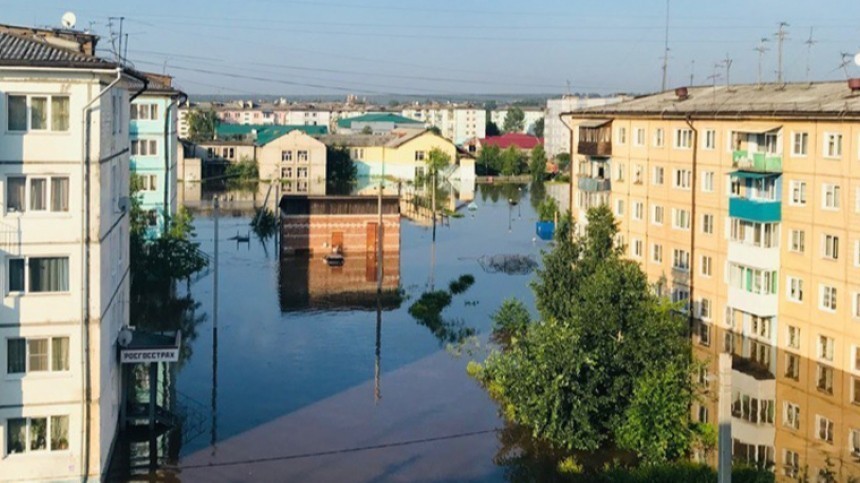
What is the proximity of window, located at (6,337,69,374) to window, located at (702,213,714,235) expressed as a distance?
12991 millimetres

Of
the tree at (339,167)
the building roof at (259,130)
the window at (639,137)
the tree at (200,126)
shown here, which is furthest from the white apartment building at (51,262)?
the tree at (200,126)

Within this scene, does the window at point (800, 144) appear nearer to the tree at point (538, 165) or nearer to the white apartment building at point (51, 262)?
the white apartment building at point (51, 262)

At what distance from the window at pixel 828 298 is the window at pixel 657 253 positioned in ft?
16.8

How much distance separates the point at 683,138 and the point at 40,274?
14.0 m

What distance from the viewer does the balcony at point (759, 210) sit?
17.6m

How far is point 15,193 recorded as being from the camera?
10.2 metres

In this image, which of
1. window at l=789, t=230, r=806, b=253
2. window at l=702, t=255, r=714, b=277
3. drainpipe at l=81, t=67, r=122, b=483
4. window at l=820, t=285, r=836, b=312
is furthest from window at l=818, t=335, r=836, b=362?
drainpipe at l=81, t=67, r=122, b=483

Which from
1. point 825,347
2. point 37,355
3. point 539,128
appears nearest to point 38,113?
point 37,355

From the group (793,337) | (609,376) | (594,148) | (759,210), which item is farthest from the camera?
(594,148)

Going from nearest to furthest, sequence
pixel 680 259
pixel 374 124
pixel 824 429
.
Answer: pixel 824 429, pixel 680 259, pixel 374 124

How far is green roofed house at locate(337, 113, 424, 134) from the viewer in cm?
8531

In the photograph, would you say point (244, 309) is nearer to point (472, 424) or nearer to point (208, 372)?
point (208, 372)

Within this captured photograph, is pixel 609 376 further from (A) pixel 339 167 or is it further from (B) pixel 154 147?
(A) pixel 339 167

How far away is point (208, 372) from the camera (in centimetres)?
1591
